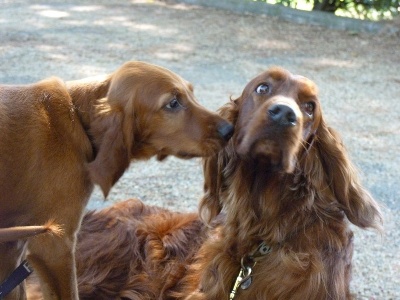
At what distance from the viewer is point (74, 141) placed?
9.54ft

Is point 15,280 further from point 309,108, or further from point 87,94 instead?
point 309,108

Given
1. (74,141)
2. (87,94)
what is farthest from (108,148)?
(87,94)

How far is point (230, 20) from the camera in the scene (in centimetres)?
995

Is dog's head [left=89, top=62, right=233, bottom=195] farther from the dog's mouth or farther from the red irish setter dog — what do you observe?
the dog's mouth

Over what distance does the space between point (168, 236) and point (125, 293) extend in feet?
1.14

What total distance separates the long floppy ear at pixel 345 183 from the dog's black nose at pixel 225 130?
34 centimetres

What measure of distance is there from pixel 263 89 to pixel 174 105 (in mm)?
412

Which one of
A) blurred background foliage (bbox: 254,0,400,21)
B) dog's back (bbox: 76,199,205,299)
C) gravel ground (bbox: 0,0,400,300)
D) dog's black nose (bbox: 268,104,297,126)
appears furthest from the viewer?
blurred background foliage (bbox: 254,0,400,21)

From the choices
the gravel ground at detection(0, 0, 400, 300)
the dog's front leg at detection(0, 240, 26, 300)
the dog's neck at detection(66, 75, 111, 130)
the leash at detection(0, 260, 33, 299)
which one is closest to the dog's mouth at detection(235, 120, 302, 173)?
the dog's neck at detection(66, 75, 111, 130)

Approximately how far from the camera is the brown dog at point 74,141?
2.84 metres

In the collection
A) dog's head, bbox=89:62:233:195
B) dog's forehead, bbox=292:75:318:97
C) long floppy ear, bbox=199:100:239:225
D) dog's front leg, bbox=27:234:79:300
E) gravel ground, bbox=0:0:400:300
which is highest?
dog's forehead, bbox=292:75:318:97

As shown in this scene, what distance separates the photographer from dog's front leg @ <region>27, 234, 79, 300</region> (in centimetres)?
284

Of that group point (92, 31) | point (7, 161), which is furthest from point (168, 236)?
point (92, 31)

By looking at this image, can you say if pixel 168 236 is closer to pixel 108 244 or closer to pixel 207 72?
pixel 108 244
